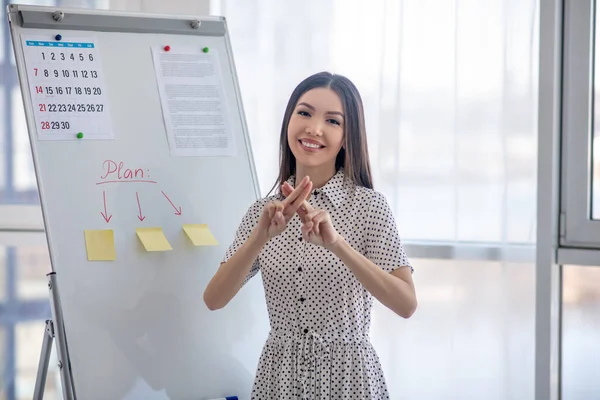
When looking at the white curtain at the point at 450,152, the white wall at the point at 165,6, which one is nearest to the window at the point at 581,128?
the white curtain at the point at 450,152

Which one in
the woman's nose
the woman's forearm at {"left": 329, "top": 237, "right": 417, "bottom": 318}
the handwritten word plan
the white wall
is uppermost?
the white wall

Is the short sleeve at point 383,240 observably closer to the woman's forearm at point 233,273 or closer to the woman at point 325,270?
the woman at point 325,270

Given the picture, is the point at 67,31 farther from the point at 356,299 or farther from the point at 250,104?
the point at 356,299

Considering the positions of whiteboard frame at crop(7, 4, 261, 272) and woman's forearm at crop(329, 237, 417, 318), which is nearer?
woman's forearm at crop(329, 237, 417, 318)

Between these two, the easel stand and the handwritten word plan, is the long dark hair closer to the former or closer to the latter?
the handwritten word plan

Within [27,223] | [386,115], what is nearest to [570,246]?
[386,115]

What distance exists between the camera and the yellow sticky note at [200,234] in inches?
74.7

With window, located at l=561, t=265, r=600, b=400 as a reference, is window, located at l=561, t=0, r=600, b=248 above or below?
above

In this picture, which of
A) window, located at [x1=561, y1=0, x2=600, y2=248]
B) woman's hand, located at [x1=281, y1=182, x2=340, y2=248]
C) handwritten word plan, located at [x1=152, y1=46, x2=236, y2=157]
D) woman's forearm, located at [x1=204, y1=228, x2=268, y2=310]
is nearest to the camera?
woman's hand, located at [x1=281, y1=182, x2=340, y2=248]

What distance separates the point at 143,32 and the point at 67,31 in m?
A: 0.19

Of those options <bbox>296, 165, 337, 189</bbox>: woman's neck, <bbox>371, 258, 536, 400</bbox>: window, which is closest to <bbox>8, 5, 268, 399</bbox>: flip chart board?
<bbox>296, 165, 337, 189</bbox>: woman's neck

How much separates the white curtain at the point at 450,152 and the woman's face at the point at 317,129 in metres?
0.68

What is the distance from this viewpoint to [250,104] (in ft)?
8.28

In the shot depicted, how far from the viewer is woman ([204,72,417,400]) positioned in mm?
1628
